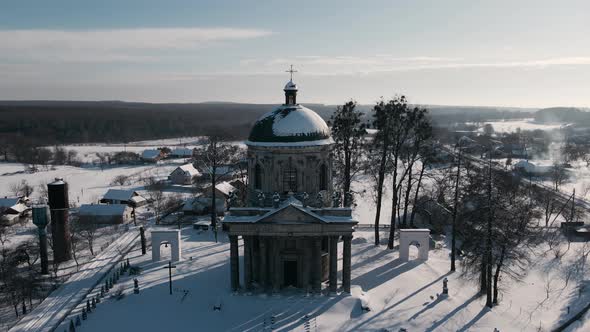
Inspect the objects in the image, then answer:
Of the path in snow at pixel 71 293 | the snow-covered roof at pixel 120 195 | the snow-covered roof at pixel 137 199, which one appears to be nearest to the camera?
the path in snow at pixel 71 293

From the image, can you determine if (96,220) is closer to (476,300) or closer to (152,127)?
(476,300)

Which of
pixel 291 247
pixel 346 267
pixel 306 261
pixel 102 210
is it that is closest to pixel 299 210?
pixel 291 247

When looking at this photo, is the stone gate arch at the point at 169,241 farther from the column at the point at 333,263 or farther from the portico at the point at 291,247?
the column at the point at 333,263

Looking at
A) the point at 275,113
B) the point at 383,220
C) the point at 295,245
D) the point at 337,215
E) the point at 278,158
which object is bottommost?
the point at 383,220

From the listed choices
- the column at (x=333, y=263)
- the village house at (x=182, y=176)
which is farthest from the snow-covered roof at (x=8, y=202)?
the column at (x=333, y=263)

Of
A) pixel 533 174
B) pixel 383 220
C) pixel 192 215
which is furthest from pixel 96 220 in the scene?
pixel 533 174

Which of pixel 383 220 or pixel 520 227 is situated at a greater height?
pixel 520 227

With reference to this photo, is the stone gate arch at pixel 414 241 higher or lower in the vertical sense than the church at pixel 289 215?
lower

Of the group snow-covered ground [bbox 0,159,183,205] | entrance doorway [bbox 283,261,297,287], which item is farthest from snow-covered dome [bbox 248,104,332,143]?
snow-covered ground [bbox 0,159,183,205]
